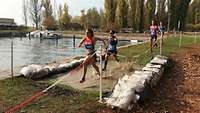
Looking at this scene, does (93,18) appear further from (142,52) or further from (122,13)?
(142,52)

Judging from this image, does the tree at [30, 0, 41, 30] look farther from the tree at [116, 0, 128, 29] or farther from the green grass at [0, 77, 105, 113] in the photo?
the green grass at [0, 77, 105, 113]

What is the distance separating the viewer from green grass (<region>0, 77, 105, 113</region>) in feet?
27.3

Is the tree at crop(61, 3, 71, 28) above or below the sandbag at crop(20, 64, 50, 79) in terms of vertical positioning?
above

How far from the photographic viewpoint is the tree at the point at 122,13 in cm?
7650

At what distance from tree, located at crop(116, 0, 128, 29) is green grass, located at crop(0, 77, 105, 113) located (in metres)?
66.1

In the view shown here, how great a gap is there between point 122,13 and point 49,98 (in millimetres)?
68316

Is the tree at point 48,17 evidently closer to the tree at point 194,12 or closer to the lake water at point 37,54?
the tree at point 194,12

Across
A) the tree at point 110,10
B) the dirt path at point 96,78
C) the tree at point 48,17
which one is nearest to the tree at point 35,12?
the tree at point 48,17

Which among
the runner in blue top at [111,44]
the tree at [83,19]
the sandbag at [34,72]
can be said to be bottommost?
the sandbag at [34,72]

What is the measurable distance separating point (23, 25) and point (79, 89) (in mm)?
112367

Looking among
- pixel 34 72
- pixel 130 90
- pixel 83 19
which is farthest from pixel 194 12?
pixel 130 90

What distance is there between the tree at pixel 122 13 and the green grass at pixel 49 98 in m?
66.1

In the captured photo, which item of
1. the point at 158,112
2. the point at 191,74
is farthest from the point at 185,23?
the point at 158,112

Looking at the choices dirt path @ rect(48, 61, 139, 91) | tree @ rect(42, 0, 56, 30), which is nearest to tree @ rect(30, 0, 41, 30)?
tree @ rect(42, 0, 56, 30)
